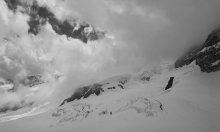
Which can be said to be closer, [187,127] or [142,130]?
[187,127]

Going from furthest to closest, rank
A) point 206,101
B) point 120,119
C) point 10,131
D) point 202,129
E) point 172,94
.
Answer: point 10,131 < point 172,94 < point 120,119 < point 206,101 < point 202,129

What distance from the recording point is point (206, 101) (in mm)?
68312

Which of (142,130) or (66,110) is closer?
(142,130)

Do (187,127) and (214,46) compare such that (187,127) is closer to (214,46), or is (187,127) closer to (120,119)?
(120,119)

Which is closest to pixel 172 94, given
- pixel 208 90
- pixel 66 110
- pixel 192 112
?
pixel 208 90

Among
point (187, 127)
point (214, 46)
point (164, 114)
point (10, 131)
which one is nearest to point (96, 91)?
point (10, 131)

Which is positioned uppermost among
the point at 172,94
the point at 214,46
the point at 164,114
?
the point at 214,46

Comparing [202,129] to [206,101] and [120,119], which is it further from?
[120,119]

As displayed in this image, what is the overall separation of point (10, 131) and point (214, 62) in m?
91.2

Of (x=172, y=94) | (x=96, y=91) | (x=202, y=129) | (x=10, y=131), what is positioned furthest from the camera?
(x=96, y=91)

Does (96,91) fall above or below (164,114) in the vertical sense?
above

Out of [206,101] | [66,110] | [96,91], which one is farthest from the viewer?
[96,91]

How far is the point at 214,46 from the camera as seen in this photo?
318 feet

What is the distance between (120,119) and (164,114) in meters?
13.8
